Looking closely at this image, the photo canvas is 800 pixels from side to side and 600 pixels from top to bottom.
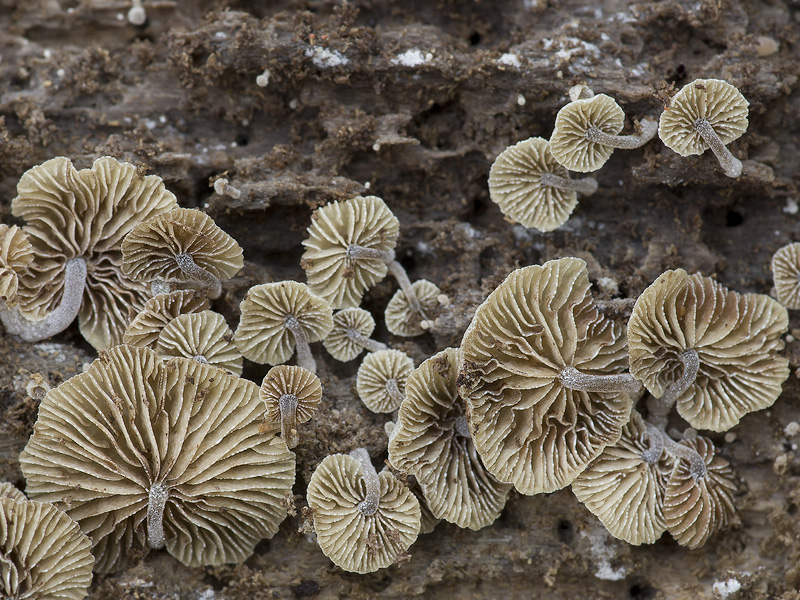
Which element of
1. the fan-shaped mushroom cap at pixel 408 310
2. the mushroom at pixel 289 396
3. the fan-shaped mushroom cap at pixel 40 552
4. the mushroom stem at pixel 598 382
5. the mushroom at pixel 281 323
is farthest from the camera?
the fan-shaped mushroom cap at pixel 408 310

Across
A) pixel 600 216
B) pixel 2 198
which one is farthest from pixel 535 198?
→ pixel 2 198

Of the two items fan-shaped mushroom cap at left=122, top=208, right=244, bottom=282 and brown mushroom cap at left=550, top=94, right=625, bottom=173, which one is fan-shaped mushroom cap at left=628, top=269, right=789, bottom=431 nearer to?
brown mushroom cap at left=550, top=94, right=625, bottom=173

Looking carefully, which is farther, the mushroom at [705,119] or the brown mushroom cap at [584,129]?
the brown mushroom cap at [584,129]

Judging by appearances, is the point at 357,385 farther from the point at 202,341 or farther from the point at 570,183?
the point at 570,183

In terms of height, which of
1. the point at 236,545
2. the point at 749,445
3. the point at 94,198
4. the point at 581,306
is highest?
the point at 94,198

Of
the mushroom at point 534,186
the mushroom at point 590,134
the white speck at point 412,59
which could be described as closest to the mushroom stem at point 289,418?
the mushroom at point 534,186

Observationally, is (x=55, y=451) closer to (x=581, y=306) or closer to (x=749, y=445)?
(x=581, y=306)

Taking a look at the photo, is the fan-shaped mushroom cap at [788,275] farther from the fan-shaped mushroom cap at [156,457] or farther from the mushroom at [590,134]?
the fan-shaped mushroom cap at [156,457]
